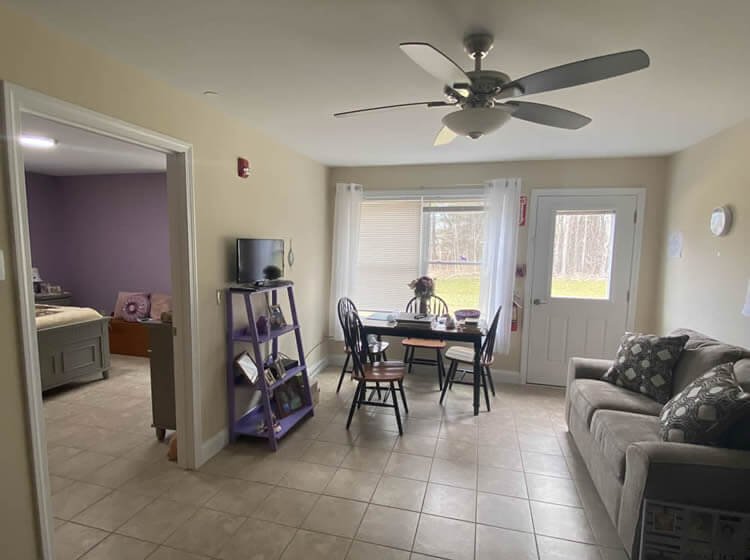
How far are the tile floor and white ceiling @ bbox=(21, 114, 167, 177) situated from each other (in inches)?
89.0

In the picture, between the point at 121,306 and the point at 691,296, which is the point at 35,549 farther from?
the point at 691,296

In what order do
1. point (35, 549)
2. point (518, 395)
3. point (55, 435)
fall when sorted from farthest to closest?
point (518, 395) < point (55, 435) < point (35, 549)

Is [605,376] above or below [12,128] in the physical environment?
below

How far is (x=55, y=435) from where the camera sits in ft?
10.00

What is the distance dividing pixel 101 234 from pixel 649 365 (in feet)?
21.4

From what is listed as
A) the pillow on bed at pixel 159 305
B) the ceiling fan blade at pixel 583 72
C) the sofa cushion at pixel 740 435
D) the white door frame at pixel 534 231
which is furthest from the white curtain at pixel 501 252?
the pillow on bed at pixel 159 305

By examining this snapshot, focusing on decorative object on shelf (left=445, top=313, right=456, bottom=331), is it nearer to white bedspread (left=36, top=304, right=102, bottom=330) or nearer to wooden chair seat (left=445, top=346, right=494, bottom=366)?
wooden chair seat (left=445, top=346, right=494, bottom=366)

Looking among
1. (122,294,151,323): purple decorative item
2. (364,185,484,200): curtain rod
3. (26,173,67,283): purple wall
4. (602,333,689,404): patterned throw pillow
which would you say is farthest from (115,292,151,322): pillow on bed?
(602,333,689,404): patterned throw pillow

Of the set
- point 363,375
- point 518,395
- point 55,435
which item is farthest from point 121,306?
point 518,395

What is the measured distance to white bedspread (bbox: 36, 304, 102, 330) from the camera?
12.3 feet

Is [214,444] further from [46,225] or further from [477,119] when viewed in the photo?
[46,225]

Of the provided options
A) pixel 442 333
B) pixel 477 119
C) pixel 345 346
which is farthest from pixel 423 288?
pixel 477 119

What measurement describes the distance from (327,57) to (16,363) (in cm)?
188

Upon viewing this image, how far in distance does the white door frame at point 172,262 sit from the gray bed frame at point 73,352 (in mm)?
2125
